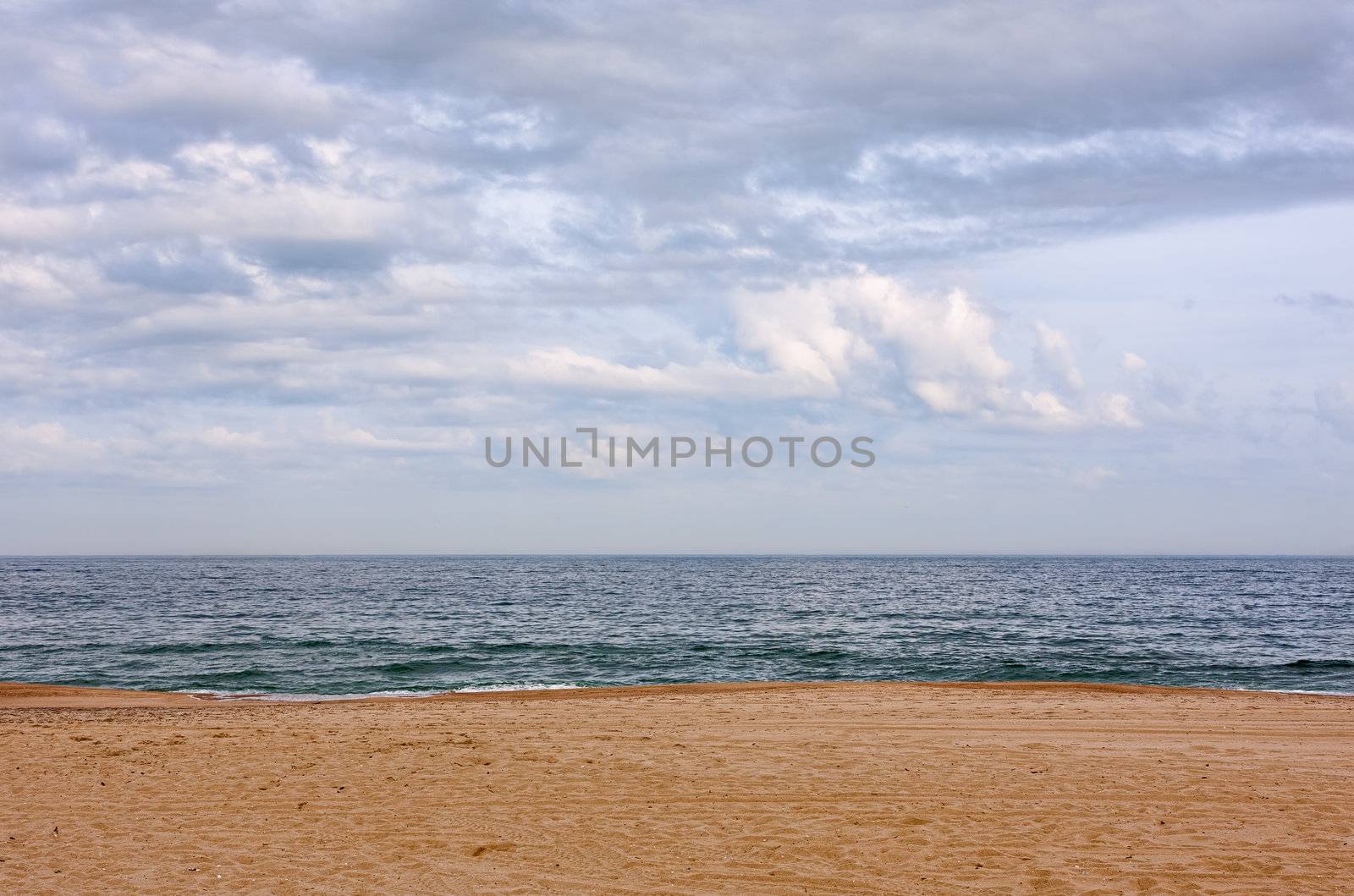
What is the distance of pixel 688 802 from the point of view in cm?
1084

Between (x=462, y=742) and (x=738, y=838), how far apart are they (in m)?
5.95

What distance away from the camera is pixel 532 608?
2077 inches

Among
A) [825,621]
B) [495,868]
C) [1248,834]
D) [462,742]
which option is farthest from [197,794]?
[825,621]

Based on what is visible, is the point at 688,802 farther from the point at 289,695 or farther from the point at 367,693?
the point at 289,695

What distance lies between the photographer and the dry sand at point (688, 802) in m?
8.74

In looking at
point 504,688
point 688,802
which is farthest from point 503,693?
point 688,802

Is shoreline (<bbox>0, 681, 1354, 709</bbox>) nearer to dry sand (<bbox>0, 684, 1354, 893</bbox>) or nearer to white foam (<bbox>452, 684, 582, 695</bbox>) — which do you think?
white foam (<bbox>452, 684, 582, 695</bbox>)

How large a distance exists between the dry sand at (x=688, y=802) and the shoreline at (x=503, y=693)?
388 centimetres

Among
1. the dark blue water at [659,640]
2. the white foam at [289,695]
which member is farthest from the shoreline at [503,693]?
the dark blue water at [659,640]

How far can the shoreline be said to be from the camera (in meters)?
20.7

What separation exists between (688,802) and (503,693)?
41.1 feet

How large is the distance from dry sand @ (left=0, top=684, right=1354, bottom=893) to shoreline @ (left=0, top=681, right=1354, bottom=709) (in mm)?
3883

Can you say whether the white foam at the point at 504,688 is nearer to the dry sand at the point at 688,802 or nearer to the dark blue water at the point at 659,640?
the dark blue water at the point at 659,640

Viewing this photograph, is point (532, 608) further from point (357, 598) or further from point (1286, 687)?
point (1286, 687)
